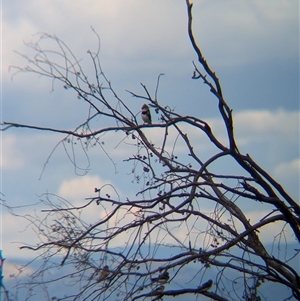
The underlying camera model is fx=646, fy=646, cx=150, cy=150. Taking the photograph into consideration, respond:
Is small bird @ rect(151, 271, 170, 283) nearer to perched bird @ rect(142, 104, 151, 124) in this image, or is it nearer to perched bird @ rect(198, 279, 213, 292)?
perched bird @ rect(198, 279, 213, 292)

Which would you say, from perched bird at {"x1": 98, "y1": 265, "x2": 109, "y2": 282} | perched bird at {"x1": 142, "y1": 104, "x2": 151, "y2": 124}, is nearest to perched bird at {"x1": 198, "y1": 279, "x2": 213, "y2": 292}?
perched bird at {"x1": 98, "y1": 265, "x2": 109, "y2": 282}

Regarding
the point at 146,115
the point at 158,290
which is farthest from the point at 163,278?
the point at 146,115

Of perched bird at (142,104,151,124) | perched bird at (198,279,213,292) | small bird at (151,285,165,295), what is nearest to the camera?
small bird at (151,285,165,295)

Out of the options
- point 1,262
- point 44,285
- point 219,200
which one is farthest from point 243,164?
point 1,262

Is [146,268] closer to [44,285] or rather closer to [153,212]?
[153,212]

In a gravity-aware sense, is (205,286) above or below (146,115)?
below

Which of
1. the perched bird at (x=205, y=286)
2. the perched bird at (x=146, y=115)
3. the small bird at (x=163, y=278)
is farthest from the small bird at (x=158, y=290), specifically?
the perched bird at (x=146, y=115)

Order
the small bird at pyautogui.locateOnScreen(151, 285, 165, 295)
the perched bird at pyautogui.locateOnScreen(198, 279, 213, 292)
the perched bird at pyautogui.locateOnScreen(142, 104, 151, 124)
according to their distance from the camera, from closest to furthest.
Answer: the small bird at pyautogui.locateOnScreen(151, 285, 165, 295)
the perched bird at pyautogui.locateOnScreen(198, 279, 213, 292)
the perched bird at pyautogui.locateOnScreen(142, 104, 151, 124)

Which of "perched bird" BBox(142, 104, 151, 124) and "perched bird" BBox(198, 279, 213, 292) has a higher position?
"perched bird" BBox(142, 104, 151, 124)

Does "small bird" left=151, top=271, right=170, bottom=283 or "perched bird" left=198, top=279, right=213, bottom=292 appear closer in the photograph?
"small bird" left=151, top=271, right=170, bottom=283

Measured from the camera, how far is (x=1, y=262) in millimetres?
8383

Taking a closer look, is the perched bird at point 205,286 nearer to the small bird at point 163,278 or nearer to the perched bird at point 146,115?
the small bird at point 163,278

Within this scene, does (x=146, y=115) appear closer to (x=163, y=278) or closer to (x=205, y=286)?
(x=205, y=286)

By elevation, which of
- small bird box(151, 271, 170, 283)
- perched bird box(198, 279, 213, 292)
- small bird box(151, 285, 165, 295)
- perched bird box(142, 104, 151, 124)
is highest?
perched bird box(142, 104, 151, 124)
